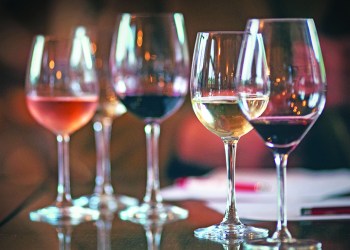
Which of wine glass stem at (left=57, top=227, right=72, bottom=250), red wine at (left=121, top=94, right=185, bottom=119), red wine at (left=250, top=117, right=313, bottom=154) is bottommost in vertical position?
wine glass stem at (left=57, top=227, right=72, bottom=250)

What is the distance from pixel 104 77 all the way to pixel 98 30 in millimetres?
75

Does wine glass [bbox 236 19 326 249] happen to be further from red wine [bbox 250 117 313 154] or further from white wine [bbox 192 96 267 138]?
white wine [bbox 192 96 267 138]

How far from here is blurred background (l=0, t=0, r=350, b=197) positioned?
225 cm

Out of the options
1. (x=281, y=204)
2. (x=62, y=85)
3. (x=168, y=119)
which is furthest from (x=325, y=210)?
(x=168, y=119)

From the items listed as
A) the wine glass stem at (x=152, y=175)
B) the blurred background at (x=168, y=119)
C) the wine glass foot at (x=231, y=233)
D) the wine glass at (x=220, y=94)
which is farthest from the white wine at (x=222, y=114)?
the blurred background at (x=168, y=119)

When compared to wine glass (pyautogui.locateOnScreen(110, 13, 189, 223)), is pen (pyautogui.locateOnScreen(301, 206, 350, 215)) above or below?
below

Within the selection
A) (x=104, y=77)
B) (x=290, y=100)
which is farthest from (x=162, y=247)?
(x=104, y=77)

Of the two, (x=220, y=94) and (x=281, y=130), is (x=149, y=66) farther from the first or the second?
(x=281, y=130)

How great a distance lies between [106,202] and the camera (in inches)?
53.7

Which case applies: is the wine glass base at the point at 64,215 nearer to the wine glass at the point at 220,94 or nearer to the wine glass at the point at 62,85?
the wine glass at the point at 62,85

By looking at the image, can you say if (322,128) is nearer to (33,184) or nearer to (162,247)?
(33,184)

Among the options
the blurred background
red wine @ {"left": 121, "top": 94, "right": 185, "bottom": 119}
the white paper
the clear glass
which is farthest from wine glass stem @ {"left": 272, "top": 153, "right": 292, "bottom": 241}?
the blurred background

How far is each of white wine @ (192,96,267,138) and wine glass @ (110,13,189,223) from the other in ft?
0.63

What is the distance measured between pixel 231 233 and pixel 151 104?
29 cm
